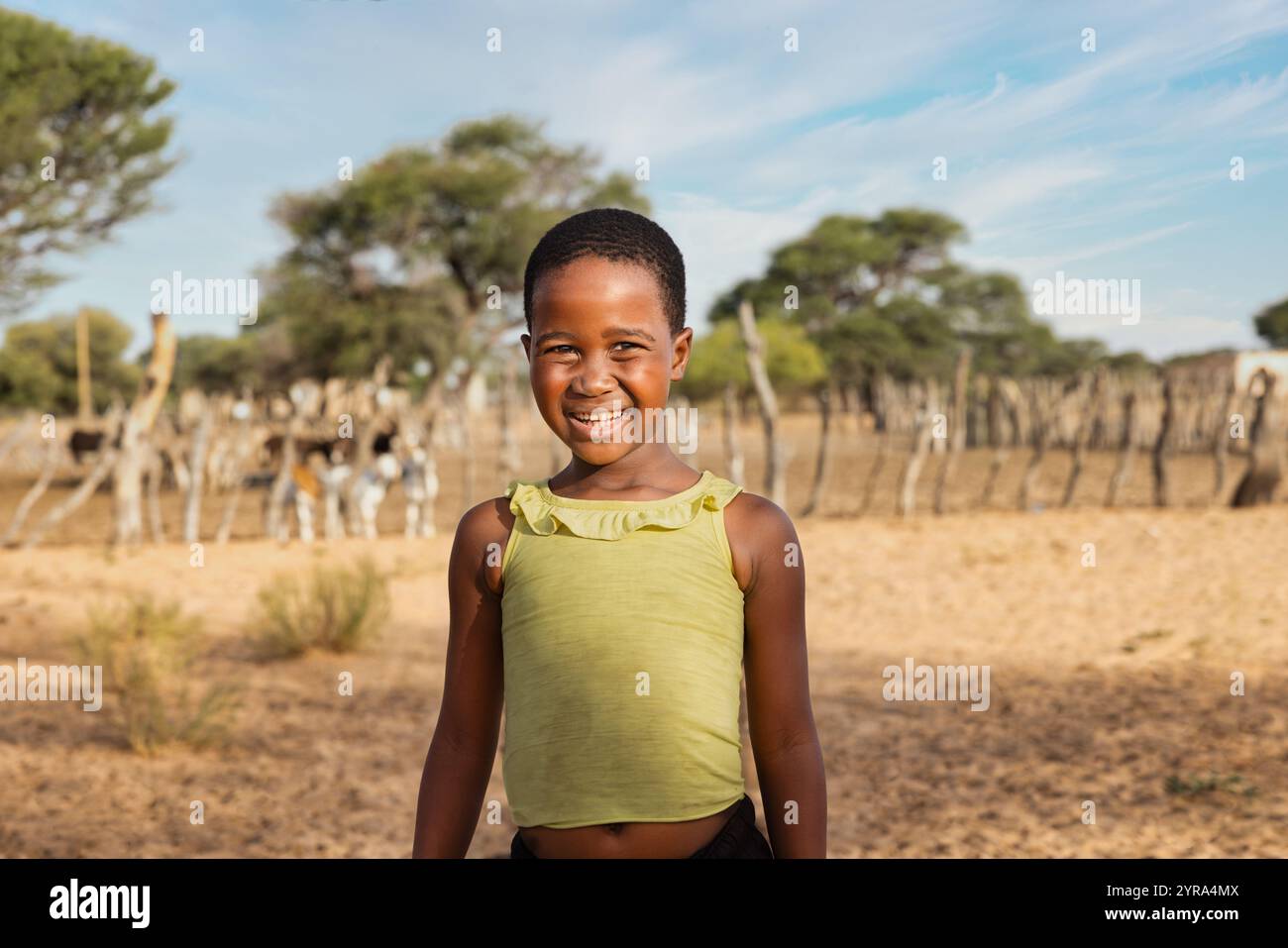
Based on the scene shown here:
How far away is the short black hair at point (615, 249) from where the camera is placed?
1408 millimetres

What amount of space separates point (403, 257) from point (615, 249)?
81.4 ft

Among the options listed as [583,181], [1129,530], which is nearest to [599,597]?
[1129,530]

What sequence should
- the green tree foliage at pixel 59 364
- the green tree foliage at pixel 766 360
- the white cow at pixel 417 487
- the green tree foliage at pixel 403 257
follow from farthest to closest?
1. the green tree foliage at pixel 766 360
2. the green tree foliage at pixel 59 364
3. the green tree foliage at pixel 403 257
4. the white cow at pixel 417 487

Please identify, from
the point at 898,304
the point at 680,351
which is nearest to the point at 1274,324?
the point at 898,304

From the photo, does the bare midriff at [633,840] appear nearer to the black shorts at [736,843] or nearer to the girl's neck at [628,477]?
the black shorts at [736,843]

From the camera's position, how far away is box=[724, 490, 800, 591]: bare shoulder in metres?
1.35

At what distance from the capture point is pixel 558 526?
4.45 ft

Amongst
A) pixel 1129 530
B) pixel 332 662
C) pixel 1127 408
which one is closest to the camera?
pixel 332 662

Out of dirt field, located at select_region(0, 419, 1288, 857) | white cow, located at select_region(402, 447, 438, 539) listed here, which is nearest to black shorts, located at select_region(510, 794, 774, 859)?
dirt field, located at select_region(0, 419, 1288, 857)

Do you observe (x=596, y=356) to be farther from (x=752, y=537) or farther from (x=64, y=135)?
(x=64, y=135)

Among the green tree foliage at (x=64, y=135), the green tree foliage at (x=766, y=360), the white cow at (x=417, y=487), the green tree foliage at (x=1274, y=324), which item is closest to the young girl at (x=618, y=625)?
the white cow at (x=417, y=487)

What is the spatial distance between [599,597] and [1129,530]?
1221 cm

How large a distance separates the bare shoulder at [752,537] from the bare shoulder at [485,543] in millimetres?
280
